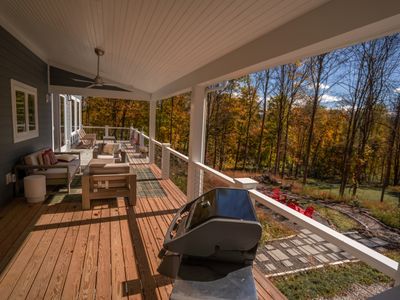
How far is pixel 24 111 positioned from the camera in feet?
16.2

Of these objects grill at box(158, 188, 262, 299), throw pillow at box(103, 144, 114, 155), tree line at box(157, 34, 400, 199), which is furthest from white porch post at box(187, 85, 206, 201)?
tree line at box(157, 34, 400, 199)

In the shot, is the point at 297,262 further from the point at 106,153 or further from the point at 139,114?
the point at 139,114

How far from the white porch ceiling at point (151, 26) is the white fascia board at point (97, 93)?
5.88ft

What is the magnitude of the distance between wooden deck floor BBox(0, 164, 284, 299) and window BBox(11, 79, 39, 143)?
4.43ft

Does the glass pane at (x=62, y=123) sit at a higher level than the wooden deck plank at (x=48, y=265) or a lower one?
higher

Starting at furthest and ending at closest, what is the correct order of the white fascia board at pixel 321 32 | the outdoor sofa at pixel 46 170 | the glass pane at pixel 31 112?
the glass pane at pixel 31 112
the outdoor sofa at pixel 46 170
the white fascia board at pixel 321 32

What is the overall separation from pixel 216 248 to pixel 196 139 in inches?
128

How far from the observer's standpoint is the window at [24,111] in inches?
174

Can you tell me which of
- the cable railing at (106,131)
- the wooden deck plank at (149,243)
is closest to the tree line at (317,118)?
the cable railing at (106,131)

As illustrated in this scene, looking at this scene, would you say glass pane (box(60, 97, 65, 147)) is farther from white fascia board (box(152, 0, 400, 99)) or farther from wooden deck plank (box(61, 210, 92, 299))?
white fascia board (box(152, 0, 400, 99))

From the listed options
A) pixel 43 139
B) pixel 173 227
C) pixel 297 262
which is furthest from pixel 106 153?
pixel 173 227

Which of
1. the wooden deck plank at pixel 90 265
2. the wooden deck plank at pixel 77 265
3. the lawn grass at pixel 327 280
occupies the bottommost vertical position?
the lawn grass at pixel 327 280

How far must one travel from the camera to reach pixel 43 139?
6.27m

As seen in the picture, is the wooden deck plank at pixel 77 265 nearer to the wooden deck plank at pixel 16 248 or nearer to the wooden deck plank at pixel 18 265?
the wooden deck plank at pixel 18 265
